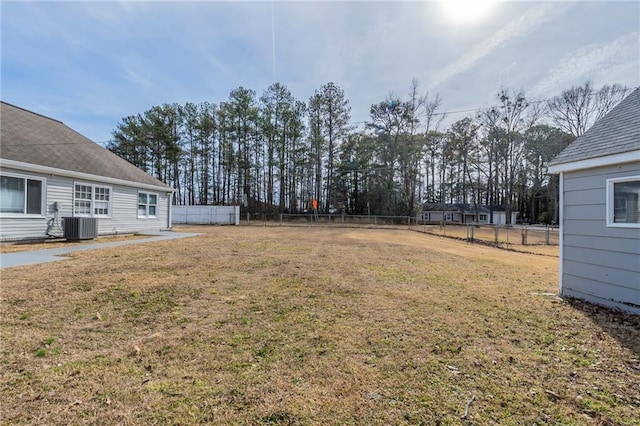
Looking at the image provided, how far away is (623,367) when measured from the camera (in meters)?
2.37

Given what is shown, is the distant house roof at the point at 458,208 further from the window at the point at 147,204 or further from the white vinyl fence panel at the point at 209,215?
the window at the point at 147,204

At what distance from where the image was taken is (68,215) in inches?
392

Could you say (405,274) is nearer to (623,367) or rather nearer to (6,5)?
(623,367)

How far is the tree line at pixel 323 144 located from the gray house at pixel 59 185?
18.3 metres

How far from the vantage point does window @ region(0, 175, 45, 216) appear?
325 inches

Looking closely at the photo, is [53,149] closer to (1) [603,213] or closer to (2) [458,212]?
(1) [603,213]

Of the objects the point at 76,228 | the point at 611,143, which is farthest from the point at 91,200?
the point at 611,143

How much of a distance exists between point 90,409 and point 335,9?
9956 millimetres

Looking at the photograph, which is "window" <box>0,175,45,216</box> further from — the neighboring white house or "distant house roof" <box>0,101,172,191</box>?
the neighboring white house

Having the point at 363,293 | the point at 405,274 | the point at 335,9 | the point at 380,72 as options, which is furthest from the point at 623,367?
the point at 380,72

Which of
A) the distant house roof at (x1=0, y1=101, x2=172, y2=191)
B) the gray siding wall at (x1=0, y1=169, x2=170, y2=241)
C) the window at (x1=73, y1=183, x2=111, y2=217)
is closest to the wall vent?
the gray siding wall at (x1=0, y1=169, x2=170, y2=241)

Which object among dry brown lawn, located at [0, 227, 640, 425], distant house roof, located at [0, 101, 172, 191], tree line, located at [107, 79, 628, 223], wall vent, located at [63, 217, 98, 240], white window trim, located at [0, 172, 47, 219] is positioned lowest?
dry brown lawn, located at [0, 227, 640, 425]

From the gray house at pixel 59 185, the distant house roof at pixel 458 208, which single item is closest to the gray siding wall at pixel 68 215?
the gray house at pixel 59 185

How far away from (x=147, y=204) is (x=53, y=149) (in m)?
4.07
